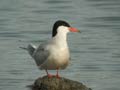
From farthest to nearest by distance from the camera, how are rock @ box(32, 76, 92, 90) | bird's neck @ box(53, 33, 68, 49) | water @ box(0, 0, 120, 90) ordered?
water @ box(0, 0, 120, 90), bird's neck @ box(53, 33, 68, 49), rock @ box(32, 76, 92, 90)

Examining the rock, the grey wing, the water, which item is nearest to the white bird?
the grey wing

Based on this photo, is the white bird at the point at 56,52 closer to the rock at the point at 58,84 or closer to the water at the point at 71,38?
the rock at the point at 58,84

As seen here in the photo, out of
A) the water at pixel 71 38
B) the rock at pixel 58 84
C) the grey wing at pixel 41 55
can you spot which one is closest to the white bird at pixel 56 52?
the grey wing at pixel 41 55

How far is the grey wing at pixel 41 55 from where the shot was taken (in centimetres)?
1154

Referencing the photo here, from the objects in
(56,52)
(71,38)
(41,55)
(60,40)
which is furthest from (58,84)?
(71,38)

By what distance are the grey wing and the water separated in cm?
84

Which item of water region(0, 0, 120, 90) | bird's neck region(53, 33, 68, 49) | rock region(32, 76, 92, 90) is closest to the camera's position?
rock region(32, 76, 92, 90)

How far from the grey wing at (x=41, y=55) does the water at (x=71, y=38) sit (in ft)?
2.75

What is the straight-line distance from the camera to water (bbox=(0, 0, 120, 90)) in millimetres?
13516

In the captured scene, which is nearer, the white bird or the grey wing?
the white bird

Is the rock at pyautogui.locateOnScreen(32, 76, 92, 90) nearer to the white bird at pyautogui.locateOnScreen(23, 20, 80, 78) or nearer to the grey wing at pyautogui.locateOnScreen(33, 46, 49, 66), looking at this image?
the white bird at pyautogui.locateOnScreen(23, 20, 80, 78)

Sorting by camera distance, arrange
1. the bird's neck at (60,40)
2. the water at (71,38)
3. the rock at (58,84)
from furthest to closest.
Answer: the water at (71,38) → the bird's neck at (60,40) → the rock at (58,84)

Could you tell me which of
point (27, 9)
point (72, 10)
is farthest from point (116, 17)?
point (27, 9)

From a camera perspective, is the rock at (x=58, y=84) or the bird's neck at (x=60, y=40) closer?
the rock at (x=58, y=84)
